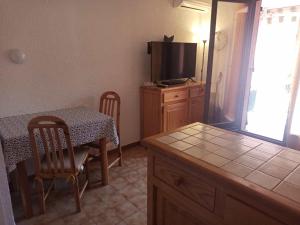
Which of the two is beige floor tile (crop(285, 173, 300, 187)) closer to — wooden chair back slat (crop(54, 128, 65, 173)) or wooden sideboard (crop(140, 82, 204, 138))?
wooden chair back slat (crop(54, 128, 65, 173))

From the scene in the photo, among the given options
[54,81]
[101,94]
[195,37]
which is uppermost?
[195,37]

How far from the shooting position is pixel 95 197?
2.34 meters

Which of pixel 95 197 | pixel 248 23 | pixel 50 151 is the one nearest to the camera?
pixel 50 151

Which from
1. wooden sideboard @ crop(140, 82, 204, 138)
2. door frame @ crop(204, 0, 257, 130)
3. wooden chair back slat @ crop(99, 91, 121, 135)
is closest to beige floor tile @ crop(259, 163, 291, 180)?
door frame @ crop(204, 0, 257, 130)

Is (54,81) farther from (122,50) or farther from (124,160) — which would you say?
(124,160)

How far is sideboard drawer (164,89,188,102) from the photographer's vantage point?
10.6 ft

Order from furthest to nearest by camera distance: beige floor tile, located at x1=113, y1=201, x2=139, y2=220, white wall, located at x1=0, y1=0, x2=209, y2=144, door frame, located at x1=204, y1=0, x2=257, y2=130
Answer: door frame, located at x1=204, y1=0, x2=257, y2=130, white wall, located at x1=0, y1=0, x2=209, y2=144, beige floor tile, located at x1=113, y1=201, x2=139, y2=220

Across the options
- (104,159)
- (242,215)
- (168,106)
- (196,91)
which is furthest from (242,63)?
(242,215)

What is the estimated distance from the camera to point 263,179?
0.83 metres

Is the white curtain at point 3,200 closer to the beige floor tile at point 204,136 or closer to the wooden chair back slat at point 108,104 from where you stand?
the beige floor tile at point 204,136

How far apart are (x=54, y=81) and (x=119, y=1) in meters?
1.35

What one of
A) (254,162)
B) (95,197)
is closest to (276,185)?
(254,162)

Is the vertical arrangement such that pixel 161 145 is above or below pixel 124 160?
above

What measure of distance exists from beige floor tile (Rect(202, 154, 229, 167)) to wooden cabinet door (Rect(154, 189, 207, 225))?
261 mm
